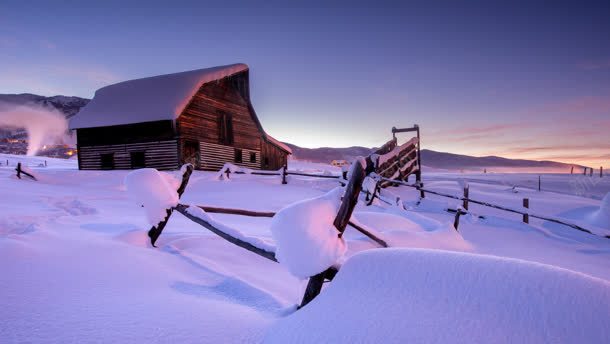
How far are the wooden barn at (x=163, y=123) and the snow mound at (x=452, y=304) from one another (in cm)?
1616

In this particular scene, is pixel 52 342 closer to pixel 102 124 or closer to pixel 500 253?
pixel 500 253

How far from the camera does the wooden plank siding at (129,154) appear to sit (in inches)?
671

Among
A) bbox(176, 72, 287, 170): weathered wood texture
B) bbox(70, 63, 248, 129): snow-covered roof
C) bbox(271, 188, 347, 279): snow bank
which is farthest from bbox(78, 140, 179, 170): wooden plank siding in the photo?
bbox(271, 188, 347, 279): snow bank

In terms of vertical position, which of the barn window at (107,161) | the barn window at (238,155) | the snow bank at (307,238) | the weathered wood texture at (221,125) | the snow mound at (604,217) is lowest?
the snow mound at (604,217)

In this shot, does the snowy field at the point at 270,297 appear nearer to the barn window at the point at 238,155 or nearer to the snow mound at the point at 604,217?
the snow mound at the point at 604,217

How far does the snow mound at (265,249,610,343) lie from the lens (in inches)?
40.9

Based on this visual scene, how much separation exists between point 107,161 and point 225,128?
278 inches

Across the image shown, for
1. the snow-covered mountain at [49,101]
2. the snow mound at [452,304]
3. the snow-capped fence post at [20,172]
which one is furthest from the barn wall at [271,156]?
the snow-covered mountain at [49,101]

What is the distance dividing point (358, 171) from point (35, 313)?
1721mm

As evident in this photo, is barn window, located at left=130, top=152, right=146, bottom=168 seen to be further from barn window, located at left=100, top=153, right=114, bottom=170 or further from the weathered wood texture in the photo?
the weathered wood texture

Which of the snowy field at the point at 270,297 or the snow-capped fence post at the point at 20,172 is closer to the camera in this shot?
the snowy field at the point at 270,297

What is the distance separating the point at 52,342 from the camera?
123 cm

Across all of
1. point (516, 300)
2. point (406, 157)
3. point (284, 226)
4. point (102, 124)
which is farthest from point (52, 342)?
point (102, 124)

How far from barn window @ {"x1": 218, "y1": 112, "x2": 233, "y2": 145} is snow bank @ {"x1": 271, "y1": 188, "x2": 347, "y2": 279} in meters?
18.8
